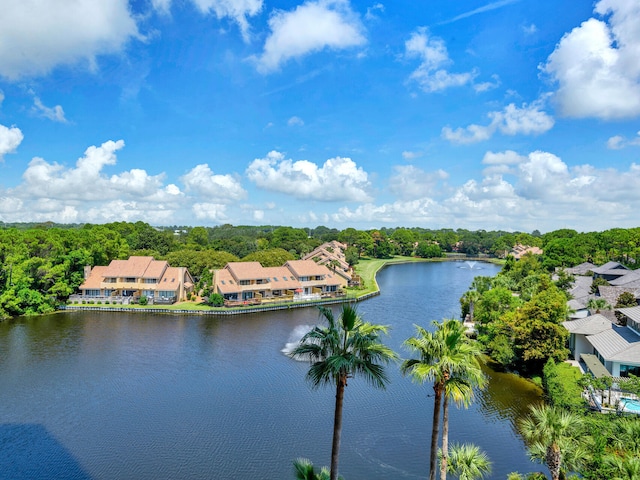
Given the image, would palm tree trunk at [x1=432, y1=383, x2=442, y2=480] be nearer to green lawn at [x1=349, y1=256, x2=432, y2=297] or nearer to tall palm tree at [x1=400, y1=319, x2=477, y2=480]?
tall palm tree at [x1=400, y1=319, x2=477, y2=480]

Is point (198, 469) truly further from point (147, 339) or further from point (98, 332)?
point (98, 332)

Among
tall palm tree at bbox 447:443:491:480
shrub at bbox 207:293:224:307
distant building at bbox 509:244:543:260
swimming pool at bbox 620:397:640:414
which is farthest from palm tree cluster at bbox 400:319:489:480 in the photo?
distant building at bbox 509:244:543:260

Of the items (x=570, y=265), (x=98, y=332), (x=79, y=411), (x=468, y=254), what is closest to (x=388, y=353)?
(x=79, y=411)

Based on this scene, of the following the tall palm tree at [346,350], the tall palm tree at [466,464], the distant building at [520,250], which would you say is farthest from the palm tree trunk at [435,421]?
the distant building at [520,250]

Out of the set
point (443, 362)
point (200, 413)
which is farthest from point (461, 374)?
point (200, 413)

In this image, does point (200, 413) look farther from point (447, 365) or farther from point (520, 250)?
point (520, 250)
